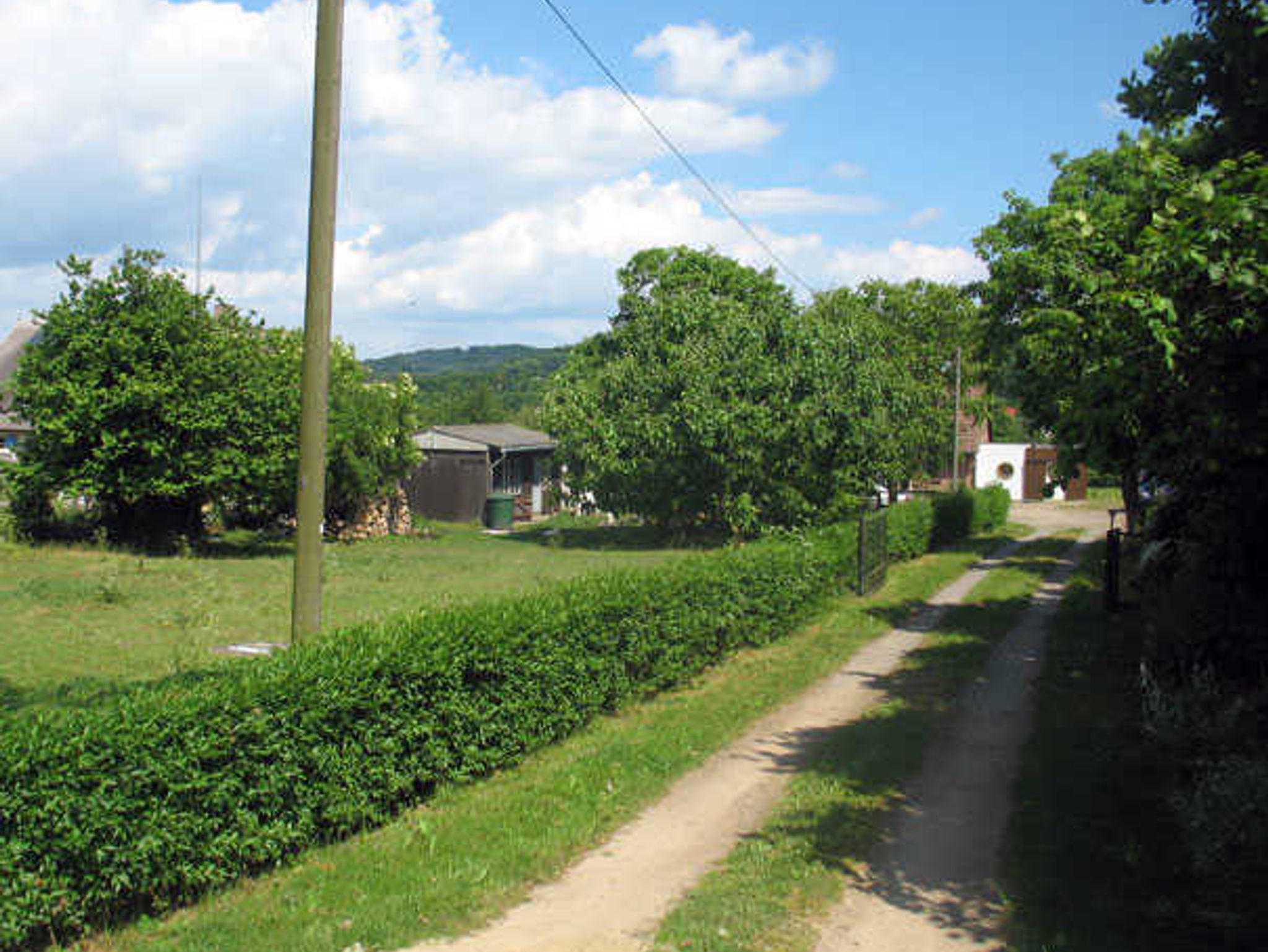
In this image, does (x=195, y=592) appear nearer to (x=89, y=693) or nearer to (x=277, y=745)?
(x=89, y=693)

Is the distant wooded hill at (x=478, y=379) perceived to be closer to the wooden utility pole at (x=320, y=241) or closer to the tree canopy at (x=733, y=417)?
the tree canopy at (x=733, y=417)

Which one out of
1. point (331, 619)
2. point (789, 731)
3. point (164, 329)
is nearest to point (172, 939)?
point (789, 731)

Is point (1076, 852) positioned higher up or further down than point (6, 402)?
further down

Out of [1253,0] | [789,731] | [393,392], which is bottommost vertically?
[789,731]

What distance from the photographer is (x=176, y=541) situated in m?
25.2

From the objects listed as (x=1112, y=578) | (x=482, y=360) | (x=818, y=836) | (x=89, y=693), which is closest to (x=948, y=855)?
(x=818, y=836)

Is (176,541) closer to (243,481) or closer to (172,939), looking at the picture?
(243,481)

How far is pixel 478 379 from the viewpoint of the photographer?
93812mm

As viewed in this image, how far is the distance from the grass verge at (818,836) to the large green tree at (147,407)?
1666cm

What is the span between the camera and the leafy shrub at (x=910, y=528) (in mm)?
24641

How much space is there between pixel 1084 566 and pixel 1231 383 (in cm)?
2198

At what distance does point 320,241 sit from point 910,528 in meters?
21.5

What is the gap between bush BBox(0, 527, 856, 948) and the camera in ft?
16.7

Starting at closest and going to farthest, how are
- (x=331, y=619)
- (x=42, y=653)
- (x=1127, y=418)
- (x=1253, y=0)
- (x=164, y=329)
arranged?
(x=1127, y=418) < (x=1253, y=0) < (x=42, y=653) < (x=331, y=619) < (x=164, y=329)
